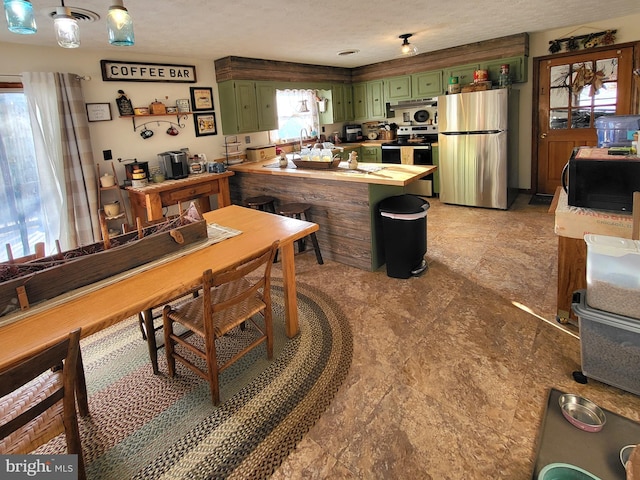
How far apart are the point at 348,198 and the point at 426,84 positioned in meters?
3.37

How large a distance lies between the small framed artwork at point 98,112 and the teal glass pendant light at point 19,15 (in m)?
2.74

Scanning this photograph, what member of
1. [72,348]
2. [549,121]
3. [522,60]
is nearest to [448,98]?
[522,60]

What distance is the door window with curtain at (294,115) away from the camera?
6.02 m

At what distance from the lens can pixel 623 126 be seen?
9.25ft

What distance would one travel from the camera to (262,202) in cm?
419

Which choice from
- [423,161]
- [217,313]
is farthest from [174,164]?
[423,161]

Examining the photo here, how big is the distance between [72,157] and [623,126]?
188 inches

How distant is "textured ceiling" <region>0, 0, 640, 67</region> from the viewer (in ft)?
9.65

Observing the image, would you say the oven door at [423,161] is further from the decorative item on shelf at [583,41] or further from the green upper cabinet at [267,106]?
the green upper cabinet at [267,106]

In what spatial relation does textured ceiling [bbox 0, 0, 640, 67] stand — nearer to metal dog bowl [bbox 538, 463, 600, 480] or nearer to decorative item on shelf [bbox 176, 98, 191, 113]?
decorative item on shelf [bbox 176, 98, 191, 113]

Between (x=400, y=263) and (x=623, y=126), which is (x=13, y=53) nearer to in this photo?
(x=400, y=263)

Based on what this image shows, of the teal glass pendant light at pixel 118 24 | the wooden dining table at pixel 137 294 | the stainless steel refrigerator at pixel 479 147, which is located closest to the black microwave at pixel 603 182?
the wooden dining table at pixel 137 294

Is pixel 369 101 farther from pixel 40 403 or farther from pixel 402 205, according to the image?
pixel 40 403

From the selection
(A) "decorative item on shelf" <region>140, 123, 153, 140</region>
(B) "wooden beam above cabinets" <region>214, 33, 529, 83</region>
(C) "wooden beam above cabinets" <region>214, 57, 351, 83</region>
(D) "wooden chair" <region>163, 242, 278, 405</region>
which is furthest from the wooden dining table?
(B) "wooden beam above cabinets" <region>214, 33, 529, 83</region>
